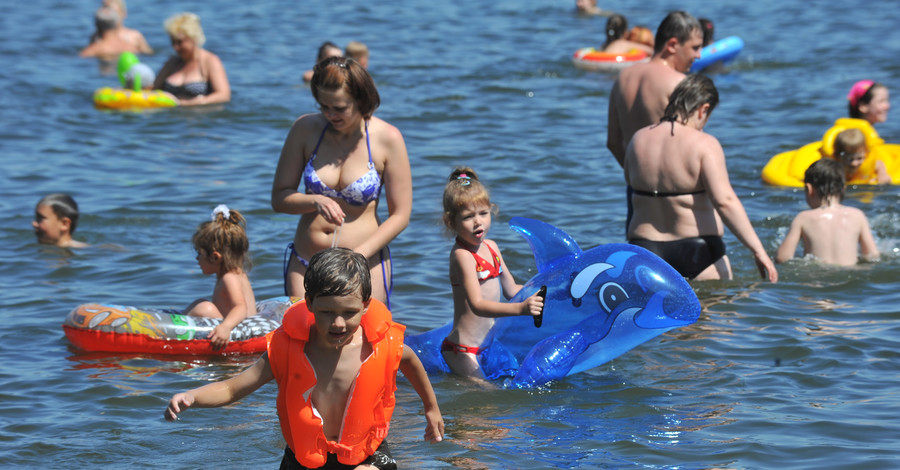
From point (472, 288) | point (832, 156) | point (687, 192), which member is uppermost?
point (687, 192)

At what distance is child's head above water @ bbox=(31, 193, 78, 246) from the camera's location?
8.88 meters

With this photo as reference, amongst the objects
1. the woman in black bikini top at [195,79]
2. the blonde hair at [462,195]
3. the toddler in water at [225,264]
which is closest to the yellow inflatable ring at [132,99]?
the woman in black bikini top at [195,79]

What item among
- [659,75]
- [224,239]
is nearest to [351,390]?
[224,239]

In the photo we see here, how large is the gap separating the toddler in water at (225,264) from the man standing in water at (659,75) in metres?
2.62

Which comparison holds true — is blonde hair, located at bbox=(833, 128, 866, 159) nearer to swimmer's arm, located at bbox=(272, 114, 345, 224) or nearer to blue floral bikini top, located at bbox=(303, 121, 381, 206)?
blue floral bikini top, located at bbox=(303, 121, 381, 206)

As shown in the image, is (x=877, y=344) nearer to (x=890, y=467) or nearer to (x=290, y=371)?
(x=890, y=467)

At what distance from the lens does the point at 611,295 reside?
5.55m

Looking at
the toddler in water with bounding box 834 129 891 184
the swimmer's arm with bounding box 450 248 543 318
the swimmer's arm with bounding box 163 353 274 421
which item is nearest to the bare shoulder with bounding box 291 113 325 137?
the swimmer's arm with bounding box 450 248 543 318

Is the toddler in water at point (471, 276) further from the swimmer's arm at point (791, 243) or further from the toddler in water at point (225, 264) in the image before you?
the swimmer's arm at point (791, 243)

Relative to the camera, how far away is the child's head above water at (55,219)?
888 cm

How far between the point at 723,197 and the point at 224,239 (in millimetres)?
2938

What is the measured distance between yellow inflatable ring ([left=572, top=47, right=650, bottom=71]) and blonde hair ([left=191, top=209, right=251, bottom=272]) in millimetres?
10658

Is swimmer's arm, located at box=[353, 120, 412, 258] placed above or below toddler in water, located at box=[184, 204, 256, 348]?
above

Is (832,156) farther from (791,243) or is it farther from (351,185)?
(351,185)
